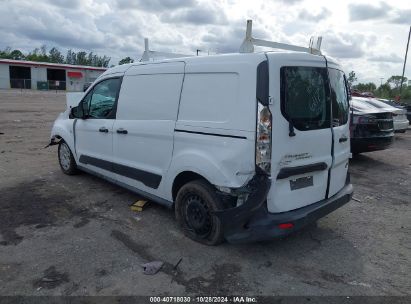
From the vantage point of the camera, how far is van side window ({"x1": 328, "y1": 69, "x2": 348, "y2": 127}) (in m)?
4.20

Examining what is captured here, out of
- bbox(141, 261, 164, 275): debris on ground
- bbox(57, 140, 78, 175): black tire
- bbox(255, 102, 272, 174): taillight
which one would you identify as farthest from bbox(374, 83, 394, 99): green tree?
bbox(141, 261, 164, 275): debris on ground

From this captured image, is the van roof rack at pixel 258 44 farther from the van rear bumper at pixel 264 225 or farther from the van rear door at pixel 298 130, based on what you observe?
the van rear bumper at pixel 264 225

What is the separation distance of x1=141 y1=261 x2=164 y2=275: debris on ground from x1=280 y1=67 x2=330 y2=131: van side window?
75.3 inches

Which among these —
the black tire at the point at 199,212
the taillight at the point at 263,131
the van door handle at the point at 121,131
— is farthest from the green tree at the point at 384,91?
the taillight at the point at 263,131

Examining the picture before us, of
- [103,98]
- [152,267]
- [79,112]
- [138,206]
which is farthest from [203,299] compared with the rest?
[79,112]

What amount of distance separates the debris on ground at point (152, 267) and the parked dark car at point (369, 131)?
583 cm

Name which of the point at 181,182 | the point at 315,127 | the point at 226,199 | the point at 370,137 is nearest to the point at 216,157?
the point at 226,199

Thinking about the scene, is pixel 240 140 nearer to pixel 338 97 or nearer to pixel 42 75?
pixel 338 97

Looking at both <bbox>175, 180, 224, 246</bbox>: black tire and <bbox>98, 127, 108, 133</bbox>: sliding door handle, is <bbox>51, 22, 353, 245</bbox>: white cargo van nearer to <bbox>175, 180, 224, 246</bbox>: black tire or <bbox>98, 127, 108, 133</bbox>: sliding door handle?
<bbox>175, 180, 224, 246</bbox>: black tire

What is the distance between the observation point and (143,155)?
4.86m

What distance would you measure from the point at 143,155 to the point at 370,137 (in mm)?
5447

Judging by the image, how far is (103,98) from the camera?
5715 millimetres

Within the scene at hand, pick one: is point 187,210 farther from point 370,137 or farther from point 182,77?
point 370,137

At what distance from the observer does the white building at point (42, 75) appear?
5888 centimetres
